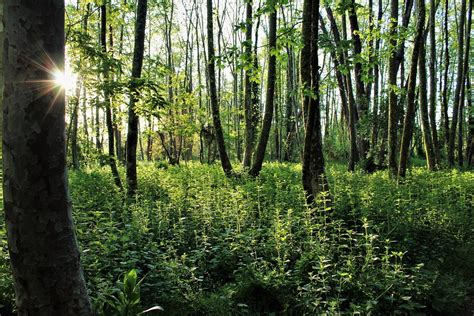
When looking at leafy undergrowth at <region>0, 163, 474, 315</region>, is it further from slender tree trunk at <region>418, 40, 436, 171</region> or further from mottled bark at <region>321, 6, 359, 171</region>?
mottled bark at <region>321, 6, 359, 171</region>

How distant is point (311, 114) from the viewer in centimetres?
642

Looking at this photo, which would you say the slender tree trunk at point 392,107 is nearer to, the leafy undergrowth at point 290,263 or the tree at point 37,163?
the leafy undergrowth at point 290,263

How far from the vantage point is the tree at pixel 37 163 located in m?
1.76

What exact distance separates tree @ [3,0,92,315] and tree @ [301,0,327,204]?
5.03 metres

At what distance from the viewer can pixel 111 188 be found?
9477 millimetres

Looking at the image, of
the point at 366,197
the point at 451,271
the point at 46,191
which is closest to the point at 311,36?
the point at 366,197

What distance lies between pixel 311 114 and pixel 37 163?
17.5ft

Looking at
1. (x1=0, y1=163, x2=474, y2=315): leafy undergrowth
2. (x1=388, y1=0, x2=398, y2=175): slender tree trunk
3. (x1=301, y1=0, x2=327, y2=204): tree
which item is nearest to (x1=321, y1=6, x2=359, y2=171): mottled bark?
(x1=388, y1=0, x2=398, y2=175): slender tree trunk

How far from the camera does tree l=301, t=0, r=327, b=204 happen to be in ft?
20.9

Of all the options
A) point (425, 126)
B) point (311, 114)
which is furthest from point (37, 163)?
point (425, 126)

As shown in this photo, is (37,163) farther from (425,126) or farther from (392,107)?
(425,126)

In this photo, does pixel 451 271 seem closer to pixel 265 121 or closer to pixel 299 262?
Result: pixel 299 262

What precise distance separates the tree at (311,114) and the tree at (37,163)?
503 cm

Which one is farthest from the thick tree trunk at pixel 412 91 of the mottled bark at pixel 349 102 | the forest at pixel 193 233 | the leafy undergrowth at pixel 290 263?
the mottled bark at pixel 349 102
